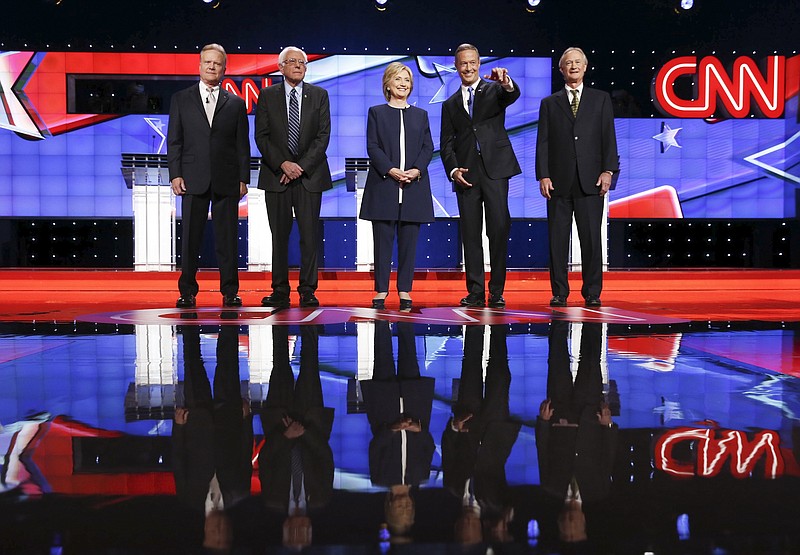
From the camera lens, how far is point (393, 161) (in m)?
3.51

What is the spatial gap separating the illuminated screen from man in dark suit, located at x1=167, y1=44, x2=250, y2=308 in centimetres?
448

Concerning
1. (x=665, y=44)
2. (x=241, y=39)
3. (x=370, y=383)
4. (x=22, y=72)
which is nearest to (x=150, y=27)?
(x=241, y=39)

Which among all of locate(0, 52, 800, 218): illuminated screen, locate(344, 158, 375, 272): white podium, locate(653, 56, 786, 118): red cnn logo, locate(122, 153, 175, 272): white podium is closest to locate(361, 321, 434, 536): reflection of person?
locate(344, 158, 375, 272): white podium

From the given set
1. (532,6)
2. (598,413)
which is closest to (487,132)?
(598,413)

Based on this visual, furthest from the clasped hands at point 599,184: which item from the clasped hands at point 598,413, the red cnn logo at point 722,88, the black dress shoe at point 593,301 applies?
the red cnn logo at point 722,88

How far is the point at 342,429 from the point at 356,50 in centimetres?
720

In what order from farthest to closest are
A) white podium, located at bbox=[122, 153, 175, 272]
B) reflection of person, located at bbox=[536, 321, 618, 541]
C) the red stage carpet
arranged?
1. white podium, located at bbox=[122, 153, 175, 272]
2. the red stage carpet
3. reflection of person, located at bbox=[536, 321, 618, 541]

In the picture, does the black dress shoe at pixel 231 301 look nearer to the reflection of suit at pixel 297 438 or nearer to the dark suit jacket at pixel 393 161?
the dark suit jacket at pixel 393 161

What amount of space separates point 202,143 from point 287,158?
42 cm

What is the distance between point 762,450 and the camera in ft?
3.60

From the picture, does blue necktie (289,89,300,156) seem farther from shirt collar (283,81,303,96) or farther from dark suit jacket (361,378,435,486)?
dark suit jacket (361,378,435,486)

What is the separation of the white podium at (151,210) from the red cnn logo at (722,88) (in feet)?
18.1

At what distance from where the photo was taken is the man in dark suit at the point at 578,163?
363cm

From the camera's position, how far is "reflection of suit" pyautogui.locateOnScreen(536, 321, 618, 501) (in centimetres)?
97
